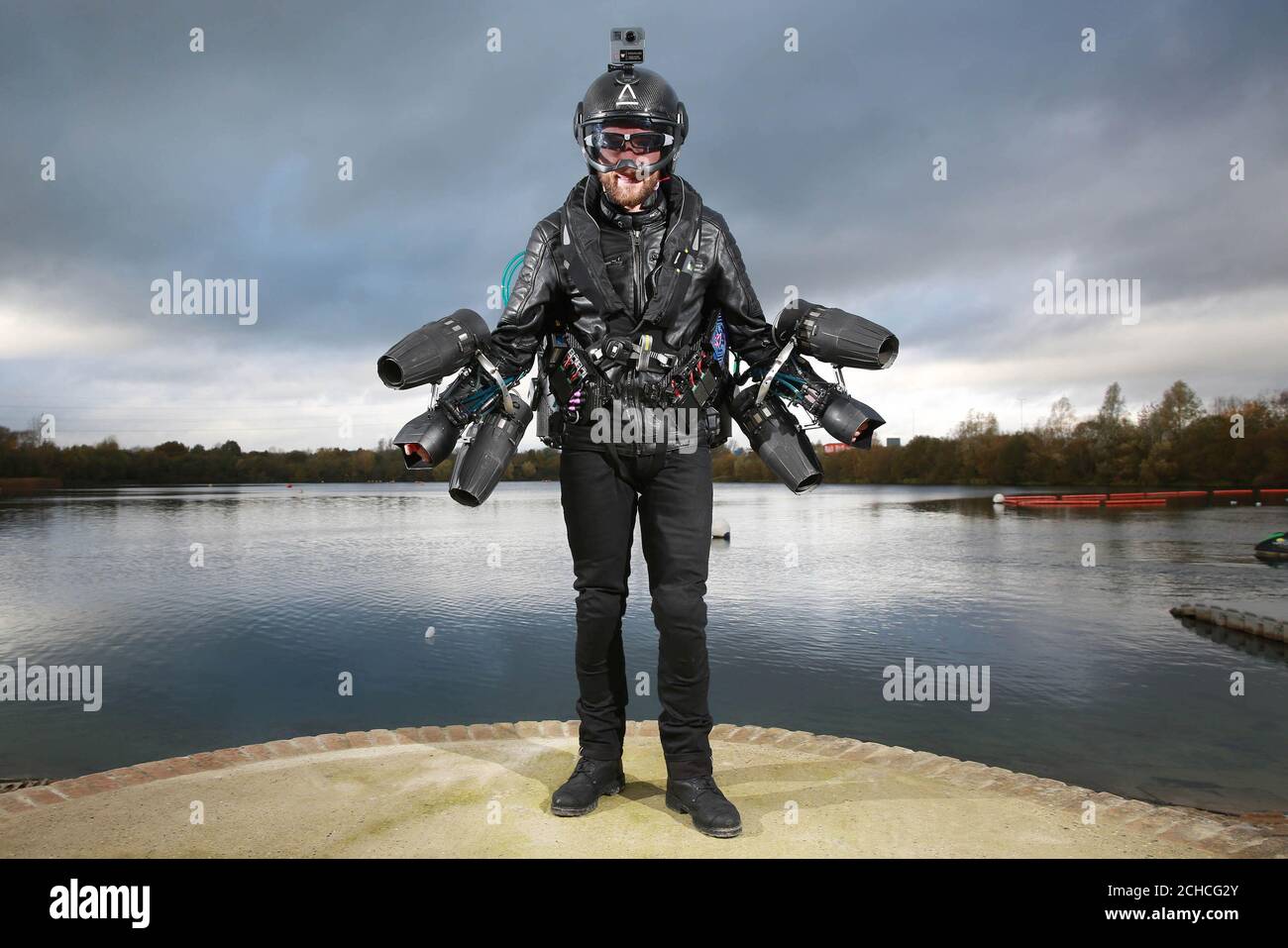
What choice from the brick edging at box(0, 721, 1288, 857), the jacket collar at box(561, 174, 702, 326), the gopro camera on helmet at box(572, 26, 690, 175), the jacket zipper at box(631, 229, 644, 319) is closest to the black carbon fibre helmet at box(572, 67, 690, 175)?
the gopro camera on helmet at box(572, 26, 690, 175)

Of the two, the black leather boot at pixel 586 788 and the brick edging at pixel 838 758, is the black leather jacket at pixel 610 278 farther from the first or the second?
the brick edging at pixel 838 758

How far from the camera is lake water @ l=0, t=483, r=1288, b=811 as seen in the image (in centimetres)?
1748

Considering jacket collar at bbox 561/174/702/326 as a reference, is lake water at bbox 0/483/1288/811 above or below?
below

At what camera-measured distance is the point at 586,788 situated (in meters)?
4.37

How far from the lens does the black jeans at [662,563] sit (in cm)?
424

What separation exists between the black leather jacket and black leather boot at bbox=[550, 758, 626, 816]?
7.10 feet

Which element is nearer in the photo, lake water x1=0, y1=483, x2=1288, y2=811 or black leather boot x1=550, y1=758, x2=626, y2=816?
black leather boot x1=550, y1=758, x2=626, y2=816

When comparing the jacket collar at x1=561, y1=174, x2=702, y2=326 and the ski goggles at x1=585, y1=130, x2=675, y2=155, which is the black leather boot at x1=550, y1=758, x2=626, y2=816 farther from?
the ski goggles at x1=585, y1=130, x2=675, y2=155

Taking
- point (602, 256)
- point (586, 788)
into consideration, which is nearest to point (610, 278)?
point (602, 256)

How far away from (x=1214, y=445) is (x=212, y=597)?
85808mm

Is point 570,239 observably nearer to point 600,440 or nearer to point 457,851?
point 600,440

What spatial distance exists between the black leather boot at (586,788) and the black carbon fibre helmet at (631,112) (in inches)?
123

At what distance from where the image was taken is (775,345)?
4449 millimetres

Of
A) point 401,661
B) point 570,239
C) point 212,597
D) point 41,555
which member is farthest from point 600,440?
point 41,555
